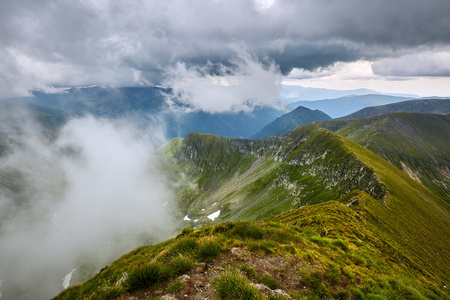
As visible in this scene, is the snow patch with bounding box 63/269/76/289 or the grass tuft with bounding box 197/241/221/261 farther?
the snow patch with bounding box 63/269/76/289

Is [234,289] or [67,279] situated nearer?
[234,289]

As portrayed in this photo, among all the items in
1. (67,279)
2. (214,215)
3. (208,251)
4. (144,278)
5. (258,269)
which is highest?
(144,278)

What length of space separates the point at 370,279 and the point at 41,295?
824ft

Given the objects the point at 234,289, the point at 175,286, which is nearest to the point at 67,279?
the point at 175,286

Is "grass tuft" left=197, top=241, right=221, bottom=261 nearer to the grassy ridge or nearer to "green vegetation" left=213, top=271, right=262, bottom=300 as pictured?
the grassy ridge

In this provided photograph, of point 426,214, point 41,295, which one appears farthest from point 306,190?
point 41,295

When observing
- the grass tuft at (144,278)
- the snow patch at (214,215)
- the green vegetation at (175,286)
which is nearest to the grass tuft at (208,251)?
the green vegetation at (175,286)

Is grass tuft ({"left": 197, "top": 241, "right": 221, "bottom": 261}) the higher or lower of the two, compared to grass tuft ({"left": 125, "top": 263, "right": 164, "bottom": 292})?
lower

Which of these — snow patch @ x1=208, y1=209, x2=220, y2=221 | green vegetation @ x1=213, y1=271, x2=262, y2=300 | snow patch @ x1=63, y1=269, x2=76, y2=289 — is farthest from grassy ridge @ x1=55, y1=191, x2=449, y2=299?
snow patch @ x1=63, y1=269, x2=76, y2=289

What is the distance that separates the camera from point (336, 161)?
118 meters

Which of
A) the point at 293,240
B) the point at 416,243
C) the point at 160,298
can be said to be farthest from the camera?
the point at 416,243

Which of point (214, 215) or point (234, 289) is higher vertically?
point (234, 289)

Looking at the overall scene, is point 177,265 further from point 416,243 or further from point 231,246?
point 416,243

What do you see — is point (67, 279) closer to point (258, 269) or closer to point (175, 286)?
point (175, 286)
